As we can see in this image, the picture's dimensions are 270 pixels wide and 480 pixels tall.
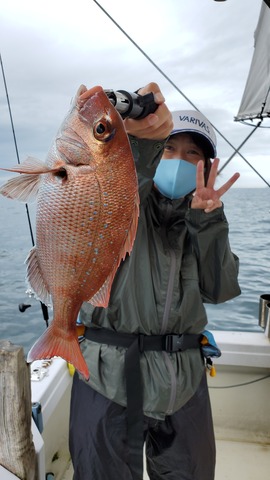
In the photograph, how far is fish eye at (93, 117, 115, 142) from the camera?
0.96 m

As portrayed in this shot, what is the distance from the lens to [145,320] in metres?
1.65

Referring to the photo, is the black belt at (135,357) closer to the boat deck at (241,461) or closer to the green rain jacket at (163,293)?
the green rain jacket at (163,293)

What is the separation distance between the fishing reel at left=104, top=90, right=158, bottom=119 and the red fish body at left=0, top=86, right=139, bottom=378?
0.09 m

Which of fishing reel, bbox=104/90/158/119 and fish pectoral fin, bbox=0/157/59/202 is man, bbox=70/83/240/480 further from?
fish pectoral fin, bbox=0/157/59/202

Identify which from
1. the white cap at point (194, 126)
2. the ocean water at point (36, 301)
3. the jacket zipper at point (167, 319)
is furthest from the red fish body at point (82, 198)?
the ocean water at point (36, 301)

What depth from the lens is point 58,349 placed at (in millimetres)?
1032

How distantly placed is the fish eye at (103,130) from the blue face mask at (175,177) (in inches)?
29.9

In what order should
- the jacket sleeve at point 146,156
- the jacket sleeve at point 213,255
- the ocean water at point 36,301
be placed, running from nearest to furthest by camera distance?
the jacket sleeve at point 146,156 → the jacket sleeve at point 213,255 → the ocean water at point 36,301

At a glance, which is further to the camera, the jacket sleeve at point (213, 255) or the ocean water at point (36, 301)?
the ocean water at point (36, 301)

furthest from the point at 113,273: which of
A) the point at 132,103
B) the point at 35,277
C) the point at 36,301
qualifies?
the point at 36,301

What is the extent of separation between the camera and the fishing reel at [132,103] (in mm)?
1058

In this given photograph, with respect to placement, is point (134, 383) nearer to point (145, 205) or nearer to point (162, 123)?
point (145, 205)

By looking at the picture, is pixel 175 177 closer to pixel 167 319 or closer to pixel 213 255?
pixel 213 255

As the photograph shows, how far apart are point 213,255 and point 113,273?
0.76 m
